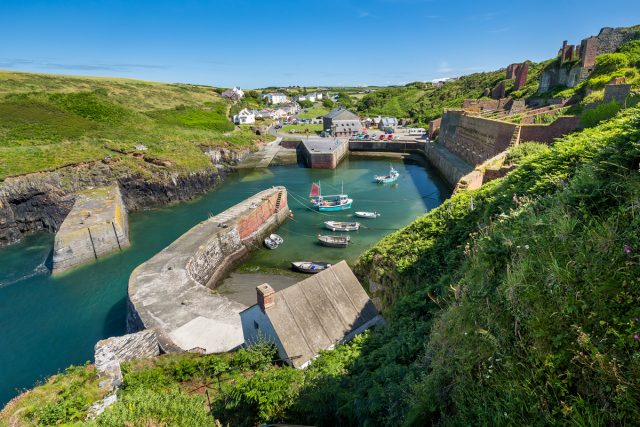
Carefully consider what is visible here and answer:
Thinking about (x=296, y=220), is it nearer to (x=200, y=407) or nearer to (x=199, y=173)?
(x=199, y=173)

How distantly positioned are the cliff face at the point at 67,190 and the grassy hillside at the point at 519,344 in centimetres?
3064

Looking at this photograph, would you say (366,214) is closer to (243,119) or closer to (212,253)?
(212,253)

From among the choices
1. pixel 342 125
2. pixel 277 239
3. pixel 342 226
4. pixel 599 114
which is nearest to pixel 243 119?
pixel 342 125

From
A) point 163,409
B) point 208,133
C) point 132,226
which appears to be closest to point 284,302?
point 163,409

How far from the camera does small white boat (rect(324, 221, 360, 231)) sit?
1247 inches

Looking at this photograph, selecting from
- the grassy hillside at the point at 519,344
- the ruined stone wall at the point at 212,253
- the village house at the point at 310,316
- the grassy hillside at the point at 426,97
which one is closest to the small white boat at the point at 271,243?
the ruined stone wall at the point at 212,253

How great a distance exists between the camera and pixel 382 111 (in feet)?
386

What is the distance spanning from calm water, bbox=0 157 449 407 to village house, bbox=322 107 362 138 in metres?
33.6

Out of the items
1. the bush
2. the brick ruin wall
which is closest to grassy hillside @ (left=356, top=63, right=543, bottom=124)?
the brick ruin wall

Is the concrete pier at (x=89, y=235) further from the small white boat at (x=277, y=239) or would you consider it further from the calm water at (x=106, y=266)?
the small white boat at (x=277, y=239)

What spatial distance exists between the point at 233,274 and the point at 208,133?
165 ft

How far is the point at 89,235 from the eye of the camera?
85.2 feet

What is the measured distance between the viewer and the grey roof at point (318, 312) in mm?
10812

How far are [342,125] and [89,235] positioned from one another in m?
65.0
